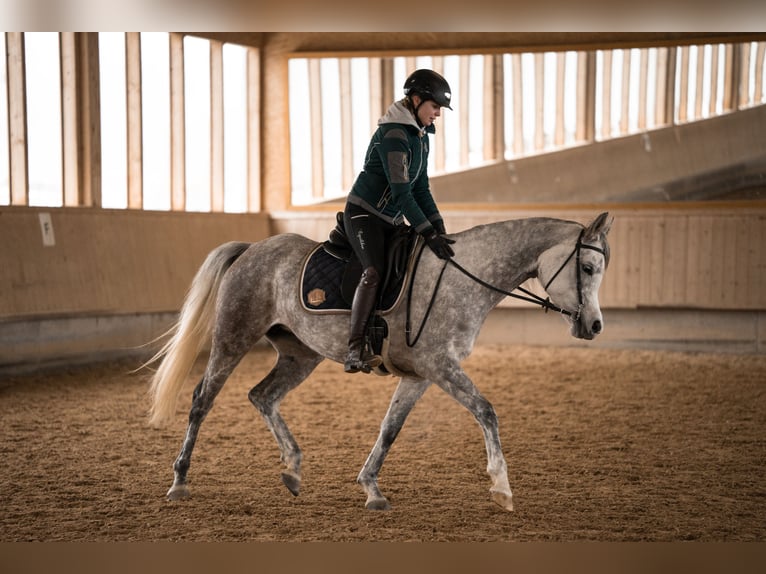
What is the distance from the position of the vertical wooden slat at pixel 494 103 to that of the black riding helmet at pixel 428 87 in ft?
27.3

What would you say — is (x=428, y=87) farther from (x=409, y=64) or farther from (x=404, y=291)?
(x=409, y=64)

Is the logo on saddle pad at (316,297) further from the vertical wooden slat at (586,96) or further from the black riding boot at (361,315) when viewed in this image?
the vertical wooden slat at (586,96)

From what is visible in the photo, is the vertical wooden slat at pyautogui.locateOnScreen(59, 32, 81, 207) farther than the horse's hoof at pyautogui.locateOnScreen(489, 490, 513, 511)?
Yes

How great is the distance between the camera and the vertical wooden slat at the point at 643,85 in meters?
12.2

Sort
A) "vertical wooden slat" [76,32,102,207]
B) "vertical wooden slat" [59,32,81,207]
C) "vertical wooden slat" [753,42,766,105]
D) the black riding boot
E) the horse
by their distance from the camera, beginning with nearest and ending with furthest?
the horse → the black riding boot → "vertical wooden slat" [59,32,81,207] → "vertical wooden slat" [76,32,102,207] → "vertical wooden slat" [753,42,766,105]

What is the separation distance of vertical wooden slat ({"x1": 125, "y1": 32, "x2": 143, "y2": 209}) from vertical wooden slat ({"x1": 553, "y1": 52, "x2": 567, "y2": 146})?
18.3 feet

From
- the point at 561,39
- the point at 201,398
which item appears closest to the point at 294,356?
the point at 201,398

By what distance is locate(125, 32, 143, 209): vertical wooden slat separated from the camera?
10.9 metres

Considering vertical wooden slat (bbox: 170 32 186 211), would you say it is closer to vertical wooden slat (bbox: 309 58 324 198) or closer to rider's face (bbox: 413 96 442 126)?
vertical wooden slat (bbox: 309 58 324 198)

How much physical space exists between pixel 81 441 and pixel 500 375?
15.6 ft

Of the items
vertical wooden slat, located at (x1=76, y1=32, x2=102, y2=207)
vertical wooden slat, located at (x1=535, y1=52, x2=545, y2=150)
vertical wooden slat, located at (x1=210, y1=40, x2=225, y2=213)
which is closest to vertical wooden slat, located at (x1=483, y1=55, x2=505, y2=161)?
vertical wooden slat, located at (x1=535, y1=52, x2=545, y2=150)

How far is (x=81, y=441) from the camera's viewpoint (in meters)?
6.50

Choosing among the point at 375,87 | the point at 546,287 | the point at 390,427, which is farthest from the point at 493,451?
the point at 375,87
